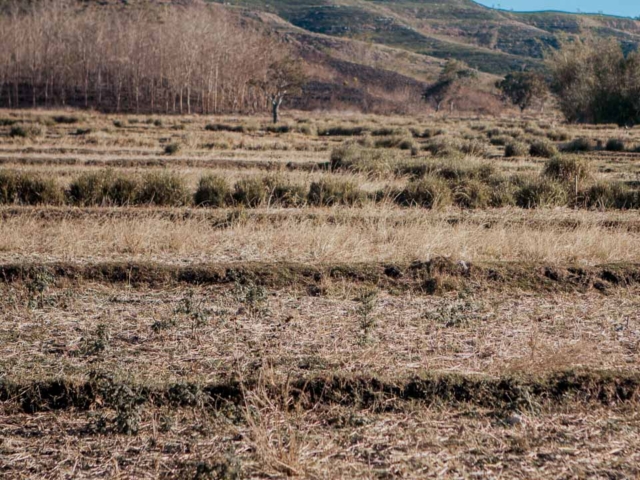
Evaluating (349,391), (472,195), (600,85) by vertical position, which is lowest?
(472,195)

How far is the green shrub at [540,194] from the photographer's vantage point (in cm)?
1495

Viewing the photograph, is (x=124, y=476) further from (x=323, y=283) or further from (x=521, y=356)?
(x=323, y=283)

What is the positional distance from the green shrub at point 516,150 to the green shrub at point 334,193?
15.0 m

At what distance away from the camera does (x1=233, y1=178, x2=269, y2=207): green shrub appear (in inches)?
588

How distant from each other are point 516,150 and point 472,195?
1439cm

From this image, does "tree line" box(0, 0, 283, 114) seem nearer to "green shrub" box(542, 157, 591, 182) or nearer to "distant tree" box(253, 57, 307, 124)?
"distant tree" box(253, 57, 307, 124)

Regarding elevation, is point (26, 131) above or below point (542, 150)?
below

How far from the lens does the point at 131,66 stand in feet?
301

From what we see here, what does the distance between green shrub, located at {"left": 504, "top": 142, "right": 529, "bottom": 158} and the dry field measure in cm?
1537

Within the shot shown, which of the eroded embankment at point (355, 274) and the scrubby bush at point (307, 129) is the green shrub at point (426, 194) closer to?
the eroded embankment at point (355, 274)

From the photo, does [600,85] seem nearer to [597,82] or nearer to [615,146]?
[597,82]

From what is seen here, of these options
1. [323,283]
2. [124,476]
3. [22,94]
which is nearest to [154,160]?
[323,283]

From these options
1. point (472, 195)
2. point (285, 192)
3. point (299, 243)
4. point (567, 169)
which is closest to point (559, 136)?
point (567, 169)

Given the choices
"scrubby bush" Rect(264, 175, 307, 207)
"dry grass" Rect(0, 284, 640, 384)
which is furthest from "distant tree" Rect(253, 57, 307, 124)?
"dry grass" Rect(0, 284, 640, 384)
